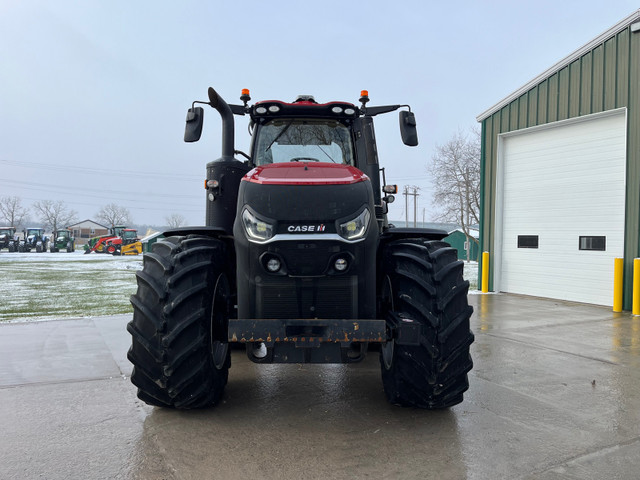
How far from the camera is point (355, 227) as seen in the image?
3.26m

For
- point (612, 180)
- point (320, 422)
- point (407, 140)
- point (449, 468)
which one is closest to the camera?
point (449, 468)

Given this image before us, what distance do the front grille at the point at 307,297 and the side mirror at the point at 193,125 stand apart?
5.63ft

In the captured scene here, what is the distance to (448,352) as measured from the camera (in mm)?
3287

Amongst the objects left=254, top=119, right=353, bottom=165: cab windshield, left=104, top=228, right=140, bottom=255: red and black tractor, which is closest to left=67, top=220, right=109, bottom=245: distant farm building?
left=104, top=228, right=140, bottom=255: red and black tractor

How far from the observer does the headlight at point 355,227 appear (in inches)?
127

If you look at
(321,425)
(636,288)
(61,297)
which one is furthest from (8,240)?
(321,425)

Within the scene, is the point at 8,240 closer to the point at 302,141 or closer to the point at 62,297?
the point at 62,297

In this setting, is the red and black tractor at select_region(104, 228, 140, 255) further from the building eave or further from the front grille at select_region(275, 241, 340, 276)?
the front grille at select_region(275, 241, 340, 276)

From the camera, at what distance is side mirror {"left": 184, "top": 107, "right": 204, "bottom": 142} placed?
4.21m

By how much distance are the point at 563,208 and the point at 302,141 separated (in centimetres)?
867

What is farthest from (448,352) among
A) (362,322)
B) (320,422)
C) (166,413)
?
(166,413)

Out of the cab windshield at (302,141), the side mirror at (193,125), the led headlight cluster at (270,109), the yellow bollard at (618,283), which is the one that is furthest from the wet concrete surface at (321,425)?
the yellow bollard at (618,283)

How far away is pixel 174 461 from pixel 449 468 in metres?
1.63

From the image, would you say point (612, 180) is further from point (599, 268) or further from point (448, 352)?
point (448, 352)
